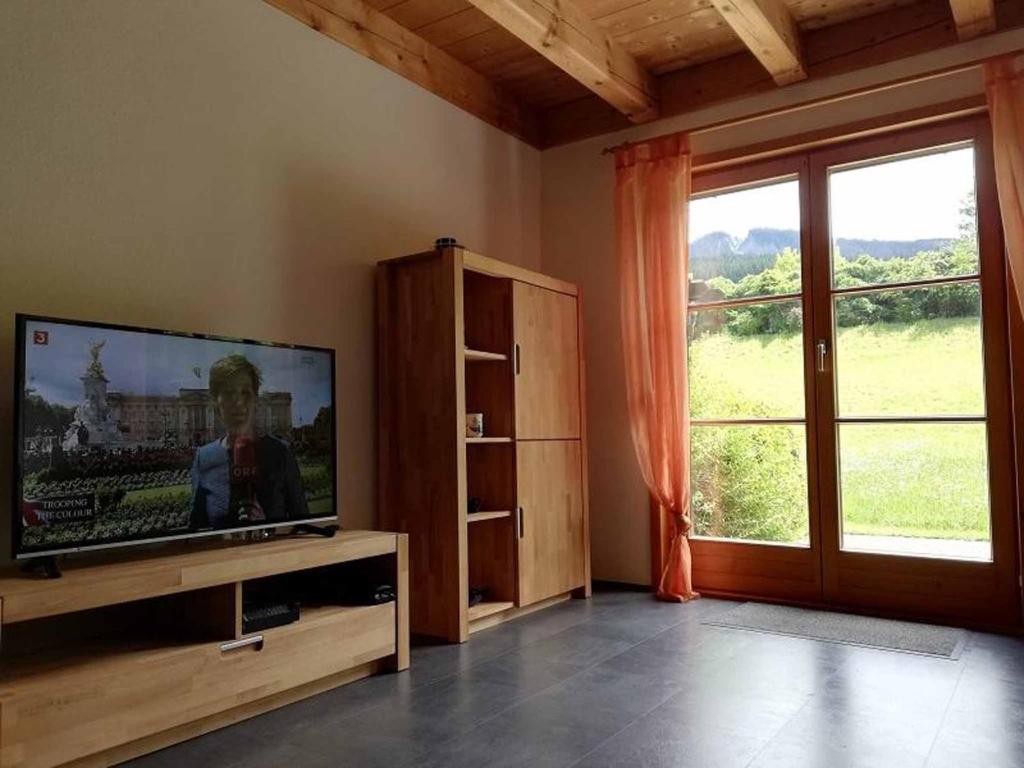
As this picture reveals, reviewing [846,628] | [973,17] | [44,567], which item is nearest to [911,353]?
[846,628]

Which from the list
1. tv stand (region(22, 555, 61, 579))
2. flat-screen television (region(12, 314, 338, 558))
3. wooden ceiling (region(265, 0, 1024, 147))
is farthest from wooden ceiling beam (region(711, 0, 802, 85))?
tv stand (region(22, 555, 61, 579))

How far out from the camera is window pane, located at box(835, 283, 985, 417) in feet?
11.2

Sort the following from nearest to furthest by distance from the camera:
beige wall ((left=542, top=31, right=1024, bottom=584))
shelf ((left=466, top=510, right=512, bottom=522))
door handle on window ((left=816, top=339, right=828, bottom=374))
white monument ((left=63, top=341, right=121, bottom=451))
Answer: white monument ((left=63, top=341, right=121, bottom=451)) → shelf ((left=466, top=510, right=512, bottom=522)) → door handle on window ((left=816, top=339, right=828, bottom=374)) → beige wall ((left=542, top=31, right=1024, bottom=584))

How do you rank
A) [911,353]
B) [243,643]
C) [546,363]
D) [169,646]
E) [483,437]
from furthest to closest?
[546,363]
[911,353]
[483,437]
[243,643]
[169,646]

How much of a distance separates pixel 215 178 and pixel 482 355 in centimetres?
127

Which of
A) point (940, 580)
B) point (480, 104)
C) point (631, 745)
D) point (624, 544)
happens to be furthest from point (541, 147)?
point (631, 745)

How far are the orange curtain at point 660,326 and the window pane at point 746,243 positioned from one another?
0.24 m

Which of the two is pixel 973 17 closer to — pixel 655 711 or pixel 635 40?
pixel 635 40

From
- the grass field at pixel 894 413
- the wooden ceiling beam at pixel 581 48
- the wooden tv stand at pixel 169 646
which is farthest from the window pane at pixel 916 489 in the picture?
the wooden tv stand at pixel 169 646

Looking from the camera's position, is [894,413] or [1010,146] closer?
[1010,146]

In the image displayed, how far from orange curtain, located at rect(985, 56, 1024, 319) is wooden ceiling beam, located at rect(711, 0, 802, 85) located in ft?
2.58

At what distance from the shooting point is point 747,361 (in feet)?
13.0

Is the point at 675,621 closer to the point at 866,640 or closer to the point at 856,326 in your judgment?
the point at 866,640

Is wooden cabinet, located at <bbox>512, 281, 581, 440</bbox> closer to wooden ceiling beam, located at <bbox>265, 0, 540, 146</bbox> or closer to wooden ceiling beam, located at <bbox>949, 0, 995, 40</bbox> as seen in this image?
wooden ceiling beam, located at <bbox>265, 0, 540, 146</bbox>
